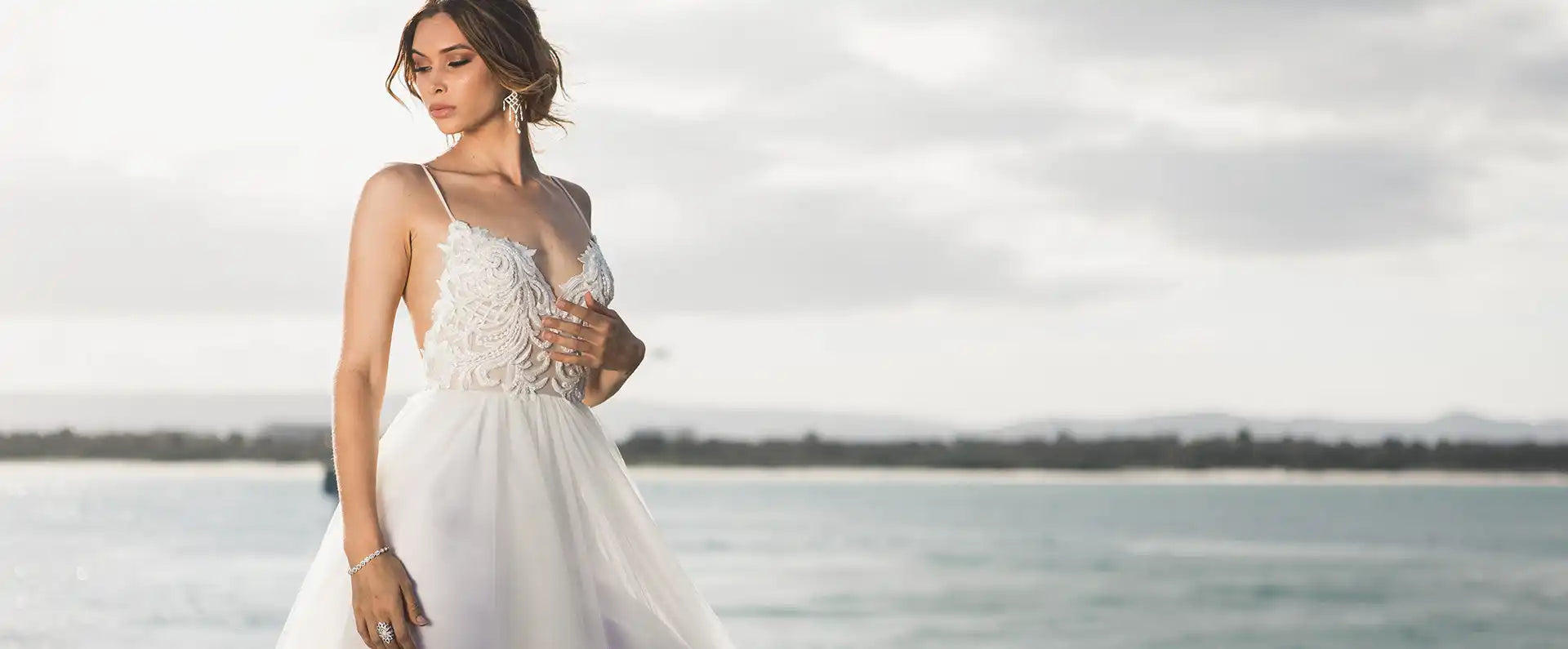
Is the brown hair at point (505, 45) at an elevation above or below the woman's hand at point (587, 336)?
above

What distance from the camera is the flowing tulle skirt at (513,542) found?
2.12m

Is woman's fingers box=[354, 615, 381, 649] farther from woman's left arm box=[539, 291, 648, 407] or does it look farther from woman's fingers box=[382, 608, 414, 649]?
woman's left arm box=[539, 291, 648, 407]

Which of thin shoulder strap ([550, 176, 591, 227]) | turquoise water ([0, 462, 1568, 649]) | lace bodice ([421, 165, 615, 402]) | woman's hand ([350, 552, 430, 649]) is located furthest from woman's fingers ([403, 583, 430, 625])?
turquoise water ([0, 462, 1568, 649])

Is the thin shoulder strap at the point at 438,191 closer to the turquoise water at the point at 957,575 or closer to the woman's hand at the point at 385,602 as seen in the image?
the woman's hand at the point at 385,602

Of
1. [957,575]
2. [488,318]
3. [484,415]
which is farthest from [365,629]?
[957,575]

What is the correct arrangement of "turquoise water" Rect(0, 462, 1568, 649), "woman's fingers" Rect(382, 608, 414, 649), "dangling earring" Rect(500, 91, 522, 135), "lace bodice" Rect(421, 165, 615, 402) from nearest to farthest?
"woman's fingers" Rect(382, 608, 414, 649) < "lace bodice" Rect(421, 165, 615, 402) < "dangling earring" Rect(500, 91, 522, 135) < "turquoise water" Rect(0, 462, 1568, 649)

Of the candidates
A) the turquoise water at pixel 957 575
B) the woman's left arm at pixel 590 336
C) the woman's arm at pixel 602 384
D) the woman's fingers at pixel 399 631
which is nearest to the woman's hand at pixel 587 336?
the woman's left arm at pixel 590 336

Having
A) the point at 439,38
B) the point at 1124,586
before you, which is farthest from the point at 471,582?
the point at 1124,586

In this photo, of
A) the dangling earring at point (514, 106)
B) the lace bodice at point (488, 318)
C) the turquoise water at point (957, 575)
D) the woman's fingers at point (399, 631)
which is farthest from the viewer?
the turquoise water at point (957, 575)

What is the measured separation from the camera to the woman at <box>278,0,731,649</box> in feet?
6.96

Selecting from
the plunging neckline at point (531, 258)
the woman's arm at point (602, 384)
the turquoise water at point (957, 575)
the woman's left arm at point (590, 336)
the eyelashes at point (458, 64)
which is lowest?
the turquoise water at point (957, 575)

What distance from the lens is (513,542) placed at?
217 cm

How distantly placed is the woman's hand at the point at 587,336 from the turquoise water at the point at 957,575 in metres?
12.9

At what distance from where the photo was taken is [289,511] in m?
47.8
